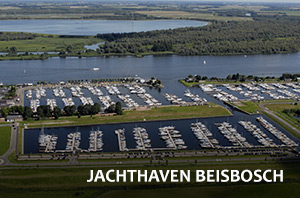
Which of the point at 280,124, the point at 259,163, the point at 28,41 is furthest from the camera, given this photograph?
the point at 28,41

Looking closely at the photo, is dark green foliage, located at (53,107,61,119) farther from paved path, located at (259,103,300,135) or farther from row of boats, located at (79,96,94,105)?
paved path, located at (259,103,300,135)

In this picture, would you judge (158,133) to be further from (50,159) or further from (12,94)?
(12,94)

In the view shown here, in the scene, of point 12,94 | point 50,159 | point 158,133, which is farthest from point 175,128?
point 12,94

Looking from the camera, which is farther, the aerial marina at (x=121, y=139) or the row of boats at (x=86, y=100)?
the row of boats at (x=86, y=100)

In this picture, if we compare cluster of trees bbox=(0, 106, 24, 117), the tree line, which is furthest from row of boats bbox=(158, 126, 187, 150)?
cluster of trees bbox=(0, 106, 24, 117)

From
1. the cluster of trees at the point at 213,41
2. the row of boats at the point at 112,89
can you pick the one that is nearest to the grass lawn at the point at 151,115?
the row of boats at the point at 112,89

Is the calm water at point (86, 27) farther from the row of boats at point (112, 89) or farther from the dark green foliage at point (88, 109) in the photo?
the dark green foliage at point (88, 109)

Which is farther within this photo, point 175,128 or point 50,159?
point 175,128
